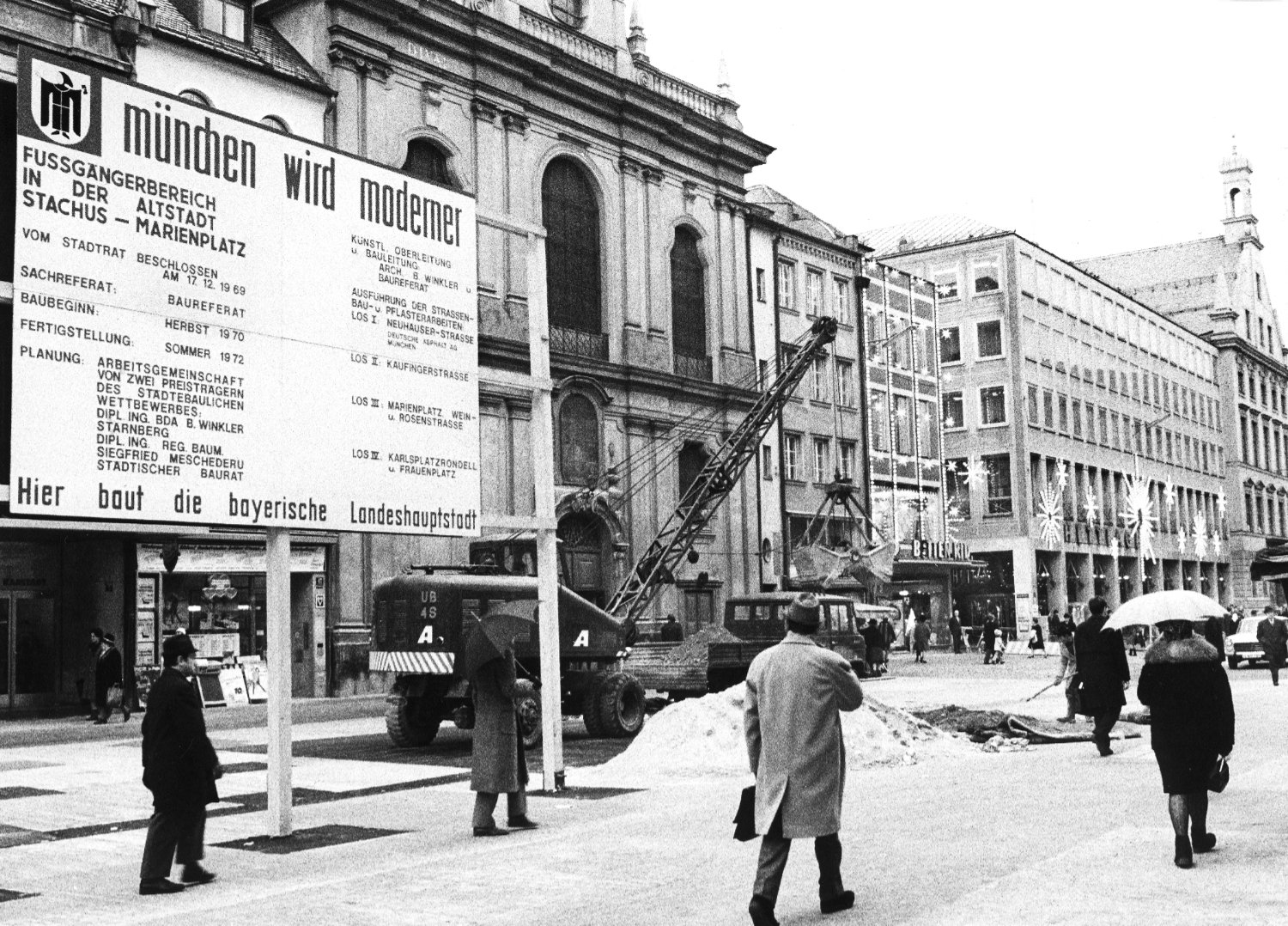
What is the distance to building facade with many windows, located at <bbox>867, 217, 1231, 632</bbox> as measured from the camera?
239 ft

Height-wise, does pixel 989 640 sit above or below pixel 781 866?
below

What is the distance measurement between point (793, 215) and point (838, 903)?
47130 millimetres

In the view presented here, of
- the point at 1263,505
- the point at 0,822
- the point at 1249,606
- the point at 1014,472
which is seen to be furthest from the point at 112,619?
the point at 1263,505

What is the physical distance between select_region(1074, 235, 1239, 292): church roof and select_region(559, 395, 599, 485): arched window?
77.6 metres

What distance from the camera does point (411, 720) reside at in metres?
21.1

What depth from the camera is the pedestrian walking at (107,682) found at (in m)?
25.8

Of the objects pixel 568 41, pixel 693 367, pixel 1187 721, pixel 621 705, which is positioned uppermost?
pixel 568 41

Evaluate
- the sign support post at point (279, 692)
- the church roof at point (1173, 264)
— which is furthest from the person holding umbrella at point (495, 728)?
the church roof at point (1173, 264)

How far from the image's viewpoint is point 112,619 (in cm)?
2927

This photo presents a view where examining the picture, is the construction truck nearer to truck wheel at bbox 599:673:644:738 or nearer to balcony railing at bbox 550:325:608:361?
truck wheel at bbox 599:673:644:738

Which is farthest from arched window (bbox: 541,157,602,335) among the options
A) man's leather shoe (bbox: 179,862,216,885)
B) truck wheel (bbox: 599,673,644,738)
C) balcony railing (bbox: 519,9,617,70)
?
man's leather shoe (bbox: 179,862,216,885)

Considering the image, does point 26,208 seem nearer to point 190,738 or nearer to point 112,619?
point 190,738

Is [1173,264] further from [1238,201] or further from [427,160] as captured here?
[427,160]

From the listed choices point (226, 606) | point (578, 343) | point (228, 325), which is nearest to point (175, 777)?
point (228, 325)
